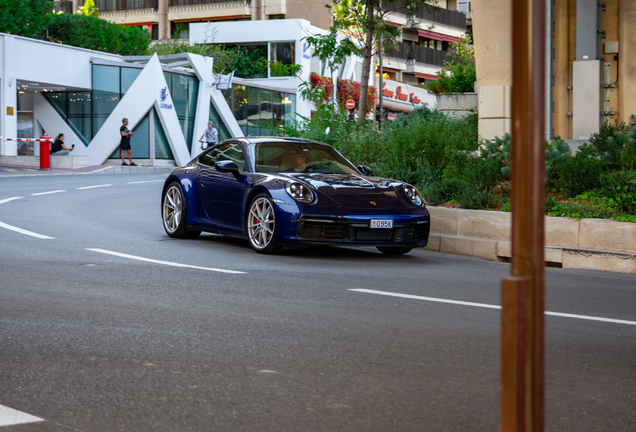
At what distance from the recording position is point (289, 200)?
373 inches

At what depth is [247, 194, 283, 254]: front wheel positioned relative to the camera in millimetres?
9609

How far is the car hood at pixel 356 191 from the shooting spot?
9.53 m

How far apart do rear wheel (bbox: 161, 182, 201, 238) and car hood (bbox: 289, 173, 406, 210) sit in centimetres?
190

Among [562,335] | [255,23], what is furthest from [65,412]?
[255,23]

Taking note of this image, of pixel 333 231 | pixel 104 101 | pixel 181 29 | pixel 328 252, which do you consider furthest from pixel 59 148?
pixel 181 29

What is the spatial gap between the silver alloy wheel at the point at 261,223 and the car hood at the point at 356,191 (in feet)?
1.62

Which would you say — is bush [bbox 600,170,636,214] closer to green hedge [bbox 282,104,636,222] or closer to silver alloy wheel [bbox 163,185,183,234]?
green hedge [bbox 282,104,636,222]

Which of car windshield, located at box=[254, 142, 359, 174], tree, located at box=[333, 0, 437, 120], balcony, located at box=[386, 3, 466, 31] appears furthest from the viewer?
balcony, located at box=[386, 3, 466, 31]

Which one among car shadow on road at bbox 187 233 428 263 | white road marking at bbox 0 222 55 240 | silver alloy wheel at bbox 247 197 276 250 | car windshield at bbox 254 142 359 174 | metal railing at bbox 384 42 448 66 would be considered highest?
metal railing at bbox 384 42 448 66

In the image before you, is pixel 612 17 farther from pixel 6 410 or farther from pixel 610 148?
pixel 6 410

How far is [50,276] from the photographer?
24.8 feet

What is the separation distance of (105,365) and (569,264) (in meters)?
6.40

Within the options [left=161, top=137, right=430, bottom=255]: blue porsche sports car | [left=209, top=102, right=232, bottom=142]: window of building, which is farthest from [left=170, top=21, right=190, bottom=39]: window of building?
[left=161, top=137, right=430, bottom=255]: blue porsche sports car

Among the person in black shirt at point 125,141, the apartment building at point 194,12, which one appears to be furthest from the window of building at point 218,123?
the apartment building at point 194,12
